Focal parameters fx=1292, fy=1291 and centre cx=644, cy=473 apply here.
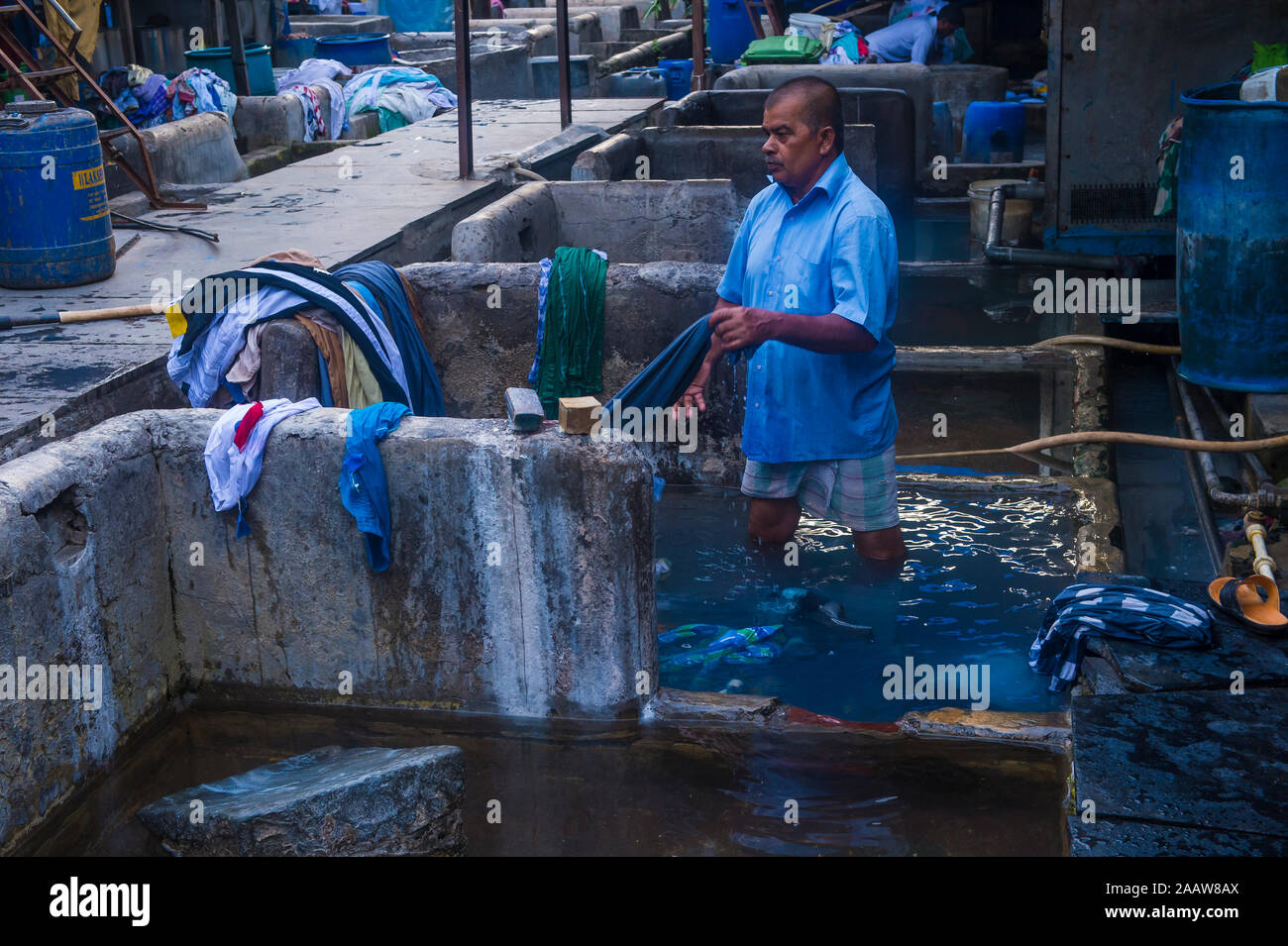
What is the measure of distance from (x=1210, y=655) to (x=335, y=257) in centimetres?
522

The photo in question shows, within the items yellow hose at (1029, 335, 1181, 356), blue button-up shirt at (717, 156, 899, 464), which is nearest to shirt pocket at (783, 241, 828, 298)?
blue button-up shirt at (717, 156, 899, 464)

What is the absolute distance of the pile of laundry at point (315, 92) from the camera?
13.4 metres

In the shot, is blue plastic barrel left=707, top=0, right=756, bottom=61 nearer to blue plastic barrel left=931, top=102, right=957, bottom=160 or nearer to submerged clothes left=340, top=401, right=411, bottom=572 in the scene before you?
blue plastic barrel left=931, top=102, right=957, bottom=160

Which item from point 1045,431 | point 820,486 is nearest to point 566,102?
point 1045,431

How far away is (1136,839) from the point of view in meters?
2.62

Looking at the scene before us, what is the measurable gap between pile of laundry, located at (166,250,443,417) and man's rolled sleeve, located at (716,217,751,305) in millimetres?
1545

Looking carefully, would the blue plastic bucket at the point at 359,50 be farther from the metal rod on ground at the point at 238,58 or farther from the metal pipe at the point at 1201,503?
the metal pipe at the point at 1201,503

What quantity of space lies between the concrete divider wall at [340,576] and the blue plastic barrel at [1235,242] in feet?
11.8

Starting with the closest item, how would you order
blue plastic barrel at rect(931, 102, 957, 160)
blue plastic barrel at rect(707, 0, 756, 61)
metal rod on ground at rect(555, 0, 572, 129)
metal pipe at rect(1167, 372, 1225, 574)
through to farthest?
metal pipe at rect(1167, 372, 1225, 574) < metal rod on ground at rect(555, 0, 572, 129) < blue plastic barrel at rect(931, 102, 957, 160) < blue plastic barrel at rect(707, 0, 756, 61)

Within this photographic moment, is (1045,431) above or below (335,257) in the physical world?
below

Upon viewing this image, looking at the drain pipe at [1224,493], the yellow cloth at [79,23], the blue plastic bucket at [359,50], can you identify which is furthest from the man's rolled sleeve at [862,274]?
the blue plastic bucket at [359,50]

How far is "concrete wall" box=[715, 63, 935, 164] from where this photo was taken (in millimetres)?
13000

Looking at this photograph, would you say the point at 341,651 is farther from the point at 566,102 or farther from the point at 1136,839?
the point at 566,102

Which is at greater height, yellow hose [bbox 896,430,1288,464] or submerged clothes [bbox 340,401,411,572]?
submerged clothes [bbox 340,401,411,572]
